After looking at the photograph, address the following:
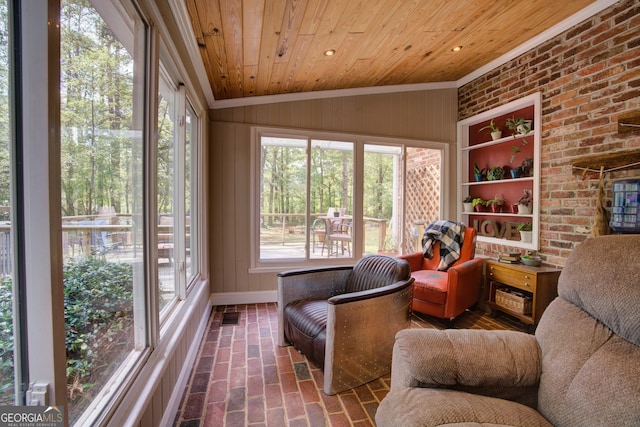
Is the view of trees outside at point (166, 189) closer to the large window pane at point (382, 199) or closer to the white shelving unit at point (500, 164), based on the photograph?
the large window pane at point (382, 199)

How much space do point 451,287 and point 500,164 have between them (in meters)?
1.90

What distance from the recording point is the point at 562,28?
8.82ft

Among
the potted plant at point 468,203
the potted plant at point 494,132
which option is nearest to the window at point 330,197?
the potted plant at point 468,203

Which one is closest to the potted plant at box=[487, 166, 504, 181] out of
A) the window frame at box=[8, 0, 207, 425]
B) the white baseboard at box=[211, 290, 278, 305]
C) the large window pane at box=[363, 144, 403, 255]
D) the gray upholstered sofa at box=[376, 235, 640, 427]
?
the large window pane at box=[363, 144, 403, 255]

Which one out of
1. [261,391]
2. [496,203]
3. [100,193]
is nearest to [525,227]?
[496,203]

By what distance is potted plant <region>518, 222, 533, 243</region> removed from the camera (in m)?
3.10

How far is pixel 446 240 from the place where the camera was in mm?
3234

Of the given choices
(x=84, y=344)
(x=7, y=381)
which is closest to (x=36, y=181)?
(x=7, y=381)

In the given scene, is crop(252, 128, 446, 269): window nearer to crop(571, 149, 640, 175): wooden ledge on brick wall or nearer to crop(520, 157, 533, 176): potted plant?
crop(520, 157, 533, 176): potted plant

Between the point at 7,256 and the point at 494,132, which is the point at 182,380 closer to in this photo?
the point at 7,256

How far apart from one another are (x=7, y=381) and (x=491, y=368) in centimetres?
148

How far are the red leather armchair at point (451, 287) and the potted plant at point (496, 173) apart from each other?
84cm

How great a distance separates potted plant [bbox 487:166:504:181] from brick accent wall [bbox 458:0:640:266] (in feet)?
1.79

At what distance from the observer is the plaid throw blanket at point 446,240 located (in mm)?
3186
